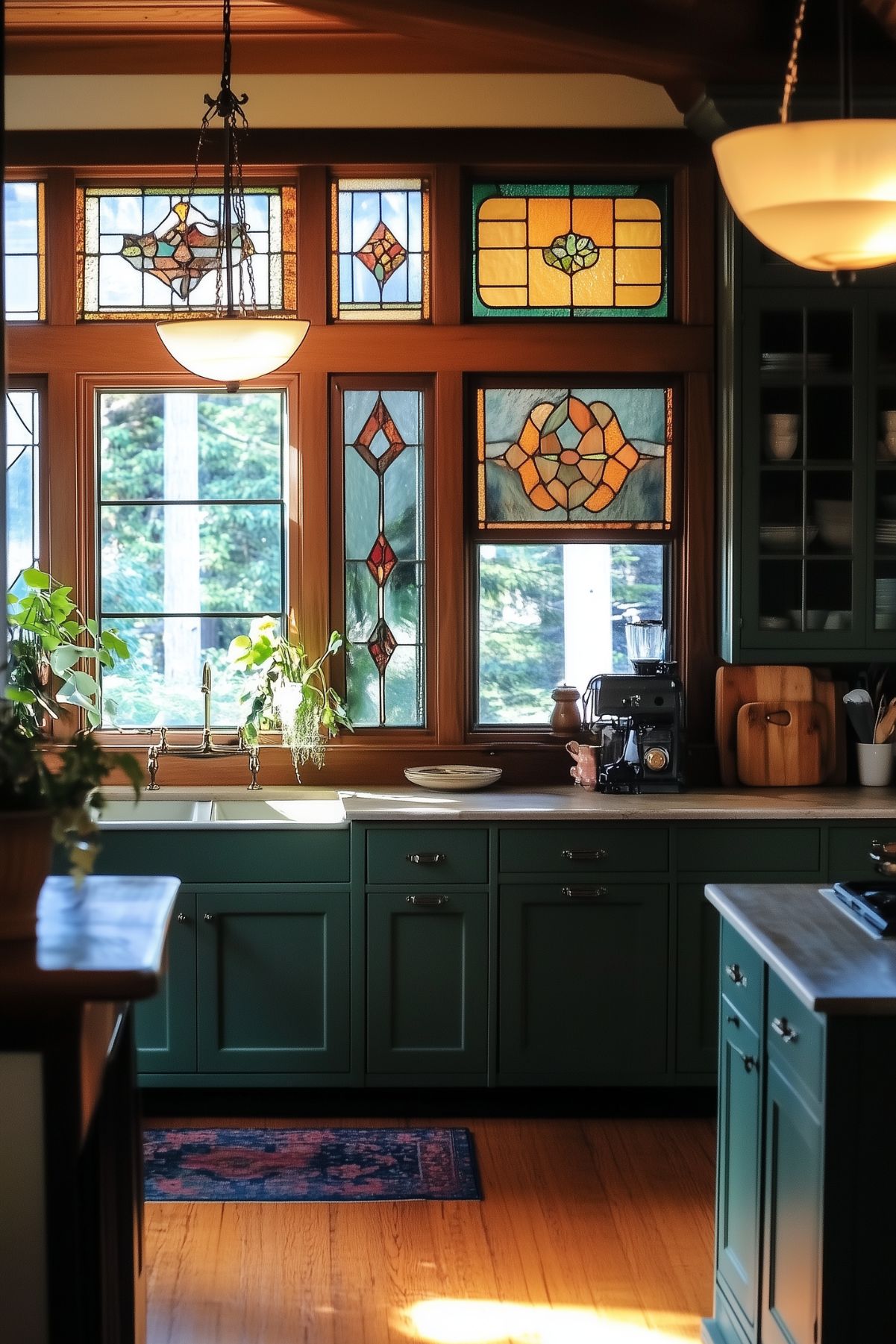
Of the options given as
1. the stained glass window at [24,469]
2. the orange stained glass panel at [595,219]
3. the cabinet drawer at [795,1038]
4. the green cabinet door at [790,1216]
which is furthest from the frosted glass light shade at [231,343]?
the green cabinet door at [790,1216]

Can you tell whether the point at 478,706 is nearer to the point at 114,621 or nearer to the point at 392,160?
the point at 114,621

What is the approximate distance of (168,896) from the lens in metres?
2.40

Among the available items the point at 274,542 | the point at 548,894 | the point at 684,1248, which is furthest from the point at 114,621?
the point at 684,1248

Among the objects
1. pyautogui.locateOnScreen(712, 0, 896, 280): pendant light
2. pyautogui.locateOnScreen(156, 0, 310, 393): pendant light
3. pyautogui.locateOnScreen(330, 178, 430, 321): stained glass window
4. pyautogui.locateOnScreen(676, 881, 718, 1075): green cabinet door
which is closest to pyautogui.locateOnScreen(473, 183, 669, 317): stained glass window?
pyautogui.locateOnScreen(330, 178, 430, 321): stained glass window

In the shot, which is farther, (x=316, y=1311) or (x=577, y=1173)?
(x=577, y=1173)

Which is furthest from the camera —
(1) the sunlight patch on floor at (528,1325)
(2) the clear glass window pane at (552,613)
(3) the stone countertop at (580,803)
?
(2) the clear glass window pane at (552,613)

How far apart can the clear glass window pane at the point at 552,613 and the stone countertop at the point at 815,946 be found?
184 centimetres

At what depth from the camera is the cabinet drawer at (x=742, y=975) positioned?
2.70 meters

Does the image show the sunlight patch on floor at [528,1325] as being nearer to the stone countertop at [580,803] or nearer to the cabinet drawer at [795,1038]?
the cabinet drawer at [795,1038]

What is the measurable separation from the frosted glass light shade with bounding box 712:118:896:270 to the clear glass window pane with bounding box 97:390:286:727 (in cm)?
277

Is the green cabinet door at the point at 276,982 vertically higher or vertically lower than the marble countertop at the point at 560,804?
lower

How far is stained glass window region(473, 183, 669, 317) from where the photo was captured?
4.71 m

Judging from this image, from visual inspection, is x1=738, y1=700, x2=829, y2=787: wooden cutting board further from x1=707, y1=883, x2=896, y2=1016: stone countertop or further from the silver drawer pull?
the silver drawer pull

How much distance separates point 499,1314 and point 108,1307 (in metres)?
1.21
